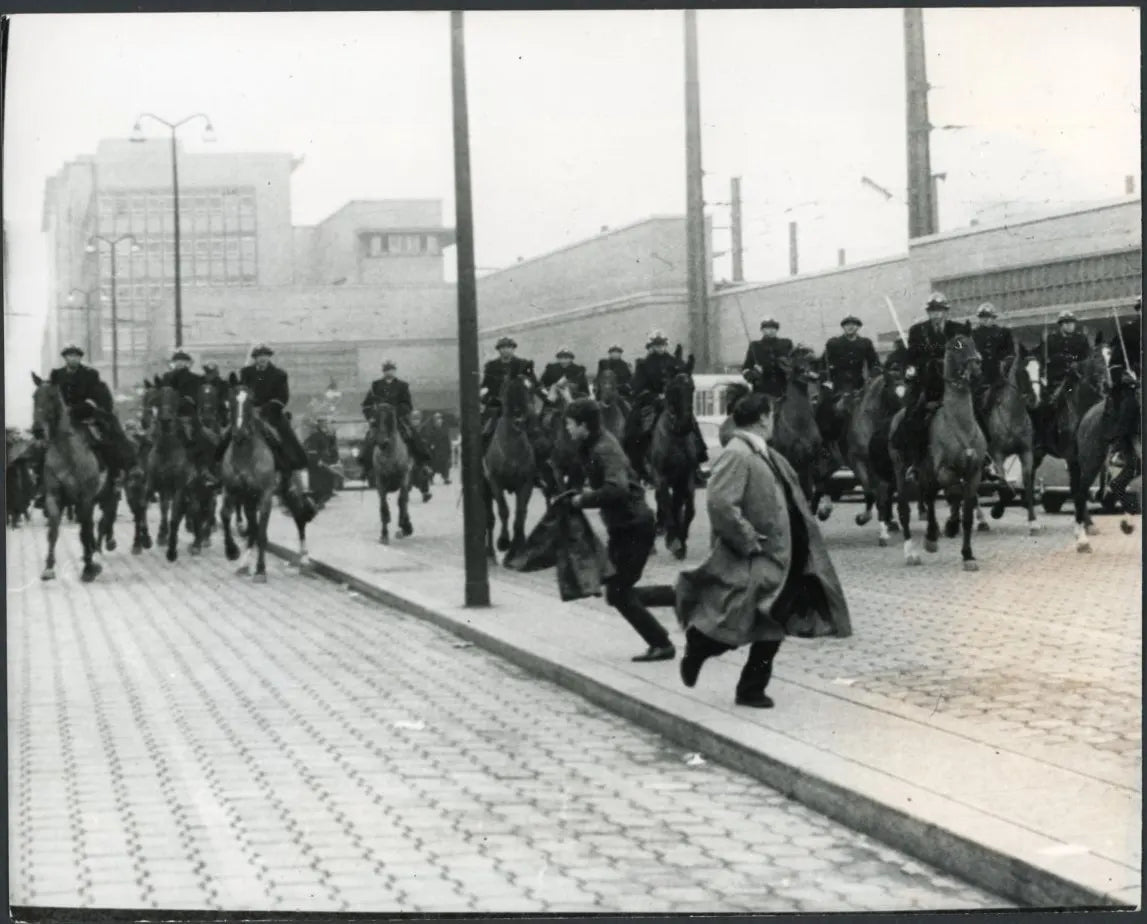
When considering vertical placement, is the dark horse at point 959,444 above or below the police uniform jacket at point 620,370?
below

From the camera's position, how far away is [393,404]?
1397 centimetres

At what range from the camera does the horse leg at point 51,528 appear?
17547 mm

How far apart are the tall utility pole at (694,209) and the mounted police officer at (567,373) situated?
1.15 metres

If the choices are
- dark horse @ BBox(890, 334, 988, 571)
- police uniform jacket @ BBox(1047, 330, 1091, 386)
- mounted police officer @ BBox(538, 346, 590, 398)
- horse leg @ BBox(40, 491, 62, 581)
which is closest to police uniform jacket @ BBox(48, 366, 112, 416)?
horse leg @ BBox(40, 491, 62, 581)

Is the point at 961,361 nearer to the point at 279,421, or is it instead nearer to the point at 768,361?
the point at 768,361

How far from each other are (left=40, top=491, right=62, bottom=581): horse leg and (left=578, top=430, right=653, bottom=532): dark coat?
23.6ft

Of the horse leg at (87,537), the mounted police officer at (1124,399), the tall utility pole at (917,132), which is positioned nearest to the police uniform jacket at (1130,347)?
the mounted police officer at (1124,399)

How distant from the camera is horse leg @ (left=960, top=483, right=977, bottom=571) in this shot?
1730cm

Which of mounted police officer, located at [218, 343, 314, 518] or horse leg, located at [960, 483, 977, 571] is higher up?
mounted police officer, located at [218, 343, 314, 518]

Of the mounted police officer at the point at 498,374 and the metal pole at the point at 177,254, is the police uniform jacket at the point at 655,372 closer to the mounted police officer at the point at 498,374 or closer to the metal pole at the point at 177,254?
the mounted police officer at the point at 498,374

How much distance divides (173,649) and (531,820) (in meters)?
6.10

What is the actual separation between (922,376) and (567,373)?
3.39 meters

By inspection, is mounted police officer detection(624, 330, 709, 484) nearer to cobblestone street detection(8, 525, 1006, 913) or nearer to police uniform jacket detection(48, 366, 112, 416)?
cobblestone street detection(8, 525, 1006, 913)

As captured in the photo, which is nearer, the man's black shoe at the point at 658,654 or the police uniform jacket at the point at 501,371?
the man's black shoe at the point at 658,654
